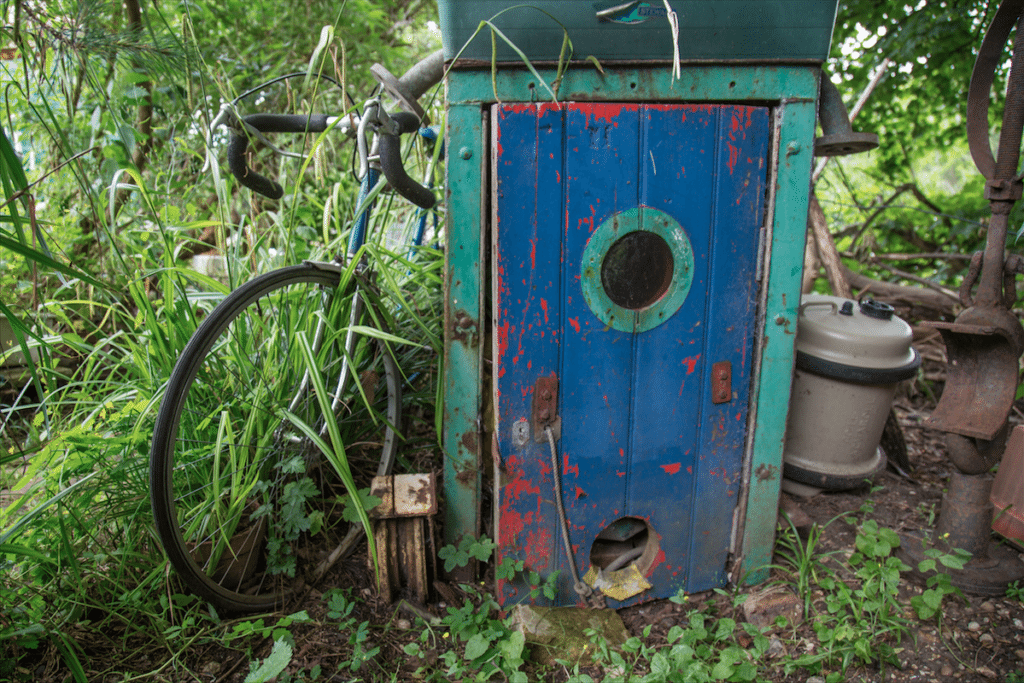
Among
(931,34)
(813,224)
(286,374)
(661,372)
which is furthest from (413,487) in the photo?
(931,34)

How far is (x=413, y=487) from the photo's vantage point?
1845mm

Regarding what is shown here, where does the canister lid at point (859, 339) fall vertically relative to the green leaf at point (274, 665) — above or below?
above

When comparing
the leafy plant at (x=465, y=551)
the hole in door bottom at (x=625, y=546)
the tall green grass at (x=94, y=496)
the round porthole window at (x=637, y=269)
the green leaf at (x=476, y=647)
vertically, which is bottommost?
the green leaf at (x=476, y=647)

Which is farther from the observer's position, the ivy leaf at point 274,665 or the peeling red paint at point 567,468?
the peeling red paint at point 567,468

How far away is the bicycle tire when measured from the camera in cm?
157

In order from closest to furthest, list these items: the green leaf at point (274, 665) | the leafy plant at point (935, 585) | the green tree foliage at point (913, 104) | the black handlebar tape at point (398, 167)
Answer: the green leaf at point (274, 665)
the black handlebar tape at point (398, 167)
the leafy plant at point (935, 585)
the green tree foliage at point (913, 104)

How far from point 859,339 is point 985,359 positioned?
34 cm

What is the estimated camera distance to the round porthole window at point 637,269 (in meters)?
1.64

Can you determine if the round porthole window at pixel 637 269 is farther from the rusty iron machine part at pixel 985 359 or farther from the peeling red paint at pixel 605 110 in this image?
the rusty iron machine part at pixel 985 359

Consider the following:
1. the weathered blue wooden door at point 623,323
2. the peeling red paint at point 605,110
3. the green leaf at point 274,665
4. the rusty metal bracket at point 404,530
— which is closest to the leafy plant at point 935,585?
the weathered blue wooden door at point 623,323

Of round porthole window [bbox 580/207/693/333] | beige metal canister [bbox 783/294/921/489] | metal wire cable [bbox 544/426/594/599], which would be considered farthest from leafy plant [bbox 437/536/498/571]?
beige metal canister [bbox 783/294/921/489]

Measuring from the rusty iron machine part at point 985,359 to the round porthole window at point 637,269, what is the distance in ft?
2.63

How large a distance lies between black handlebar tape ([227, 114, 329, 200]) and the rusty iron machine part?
1954 mm

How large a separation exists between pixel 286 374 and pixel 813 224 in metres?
2.93
